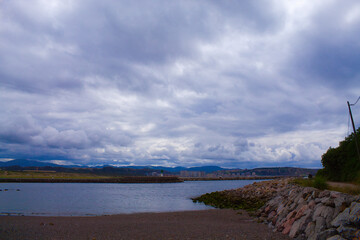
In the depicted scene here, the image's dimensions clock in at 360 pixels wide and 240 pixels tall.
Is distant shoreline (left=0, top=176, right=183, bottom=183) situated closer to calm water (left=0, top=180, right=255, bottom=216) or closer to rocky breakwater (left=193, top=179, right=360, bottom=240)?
calm water (left=0, top=180, right=255, bottom=216)

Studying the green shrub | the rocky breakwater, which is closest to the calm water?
the rocky breakwater

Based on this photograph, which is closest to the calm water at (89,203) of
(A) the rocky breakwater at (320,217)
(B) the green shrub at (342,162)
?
(A) the rocky breakwater at (320,217)

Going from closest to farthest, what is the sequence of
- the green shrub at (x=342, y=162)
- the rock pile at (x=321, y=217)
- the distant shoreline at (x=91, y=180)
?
the rock pile at (x=321, y=217) → the green shrub at (x=342, y=162) → the distant shoreline at (x=91, y=180)

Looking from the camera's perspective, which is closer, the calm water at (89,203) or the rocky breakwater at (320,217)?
the rocky breakwater at (320,217)

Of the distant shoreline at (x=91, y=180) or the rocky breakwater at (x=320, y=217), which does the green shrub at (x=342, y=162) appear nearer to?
the rocky breakwater at (x=320, y=217)

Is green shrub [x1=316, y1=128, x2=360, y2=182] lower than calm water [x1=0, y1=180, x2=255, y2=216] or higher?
higher

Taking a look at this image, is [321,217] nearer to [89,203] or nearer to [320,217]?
[320,217]

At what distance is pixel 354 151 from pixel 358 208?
3197 cm

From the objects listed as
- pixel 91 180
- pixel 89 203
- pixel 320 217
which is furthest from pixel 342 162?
pixel 91 180

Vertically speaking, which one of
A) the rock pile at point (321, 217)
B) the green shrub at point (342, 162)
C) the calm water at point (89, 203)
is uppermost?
the green shrub at point (342, 162)

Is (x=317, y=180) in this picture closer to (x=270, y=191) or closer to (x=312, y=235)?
(x=312, y=235)

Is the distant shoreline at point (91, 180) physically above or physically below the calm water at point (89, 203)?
above

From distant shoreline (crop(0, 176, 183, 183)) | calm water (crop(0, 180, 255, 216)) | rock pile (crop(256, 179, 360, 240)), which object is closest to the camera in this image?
rock pile (crop(256, 179, 360, 240))

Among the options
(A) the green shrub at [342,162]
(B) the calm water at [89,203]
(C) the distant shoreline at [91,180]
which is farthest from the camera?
(C) the distant shoreline at [91,180]
